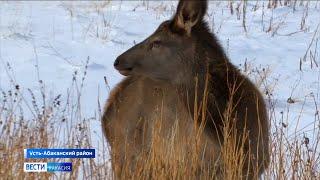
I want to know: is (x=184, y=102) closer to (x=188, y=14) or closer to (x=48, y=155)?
(x=188, y=14)

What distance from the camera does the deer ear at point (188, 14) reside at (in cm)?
601

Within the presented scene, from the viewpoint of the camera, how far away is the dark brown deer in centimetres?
580

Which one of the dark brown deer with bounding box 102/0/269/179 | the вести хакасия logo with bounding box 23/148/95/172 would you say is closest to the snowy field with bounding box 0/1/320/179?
the dark brown deer with bounding box 102/0/269/179

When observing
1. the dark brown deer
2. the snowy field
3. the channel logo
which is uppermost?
the snowy field

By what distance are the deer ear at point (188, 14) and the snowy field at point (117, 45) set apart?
2.27m

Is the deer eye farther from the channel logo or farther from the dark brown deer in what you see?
the channel logo

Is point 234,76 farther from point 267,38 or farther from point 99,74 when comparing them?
point 267,38

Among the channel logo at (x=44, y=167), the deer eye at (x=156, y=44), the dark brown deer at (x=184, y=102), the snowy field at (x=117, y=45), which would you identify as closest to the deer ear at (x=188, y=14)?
the dark brown deer at (x=184, y=102)

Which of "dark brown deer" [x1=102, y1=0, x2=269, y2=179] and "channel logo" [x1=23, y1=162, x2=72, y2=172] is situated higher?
"dark brown deer" [x1=102, y1=0, x2=269, y2=179]

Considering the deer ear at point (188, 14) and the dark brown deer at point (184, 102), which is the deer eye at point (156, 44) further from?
the deer ear at point (188, 14)

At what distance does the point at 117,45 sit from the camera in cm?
1191

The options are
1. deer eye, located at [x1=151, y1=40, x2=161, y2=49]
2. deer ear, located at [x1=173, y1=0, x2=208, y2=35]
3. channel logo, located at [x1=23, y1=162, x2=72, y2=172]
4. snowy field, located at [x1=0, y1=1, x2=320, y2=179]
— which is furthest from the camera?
snowy field, located at [x1=0, y1=1, x2=320, y2=179]

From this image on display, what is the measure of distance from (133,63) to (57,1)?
9.11m

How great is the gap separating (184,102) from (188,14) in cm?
66
